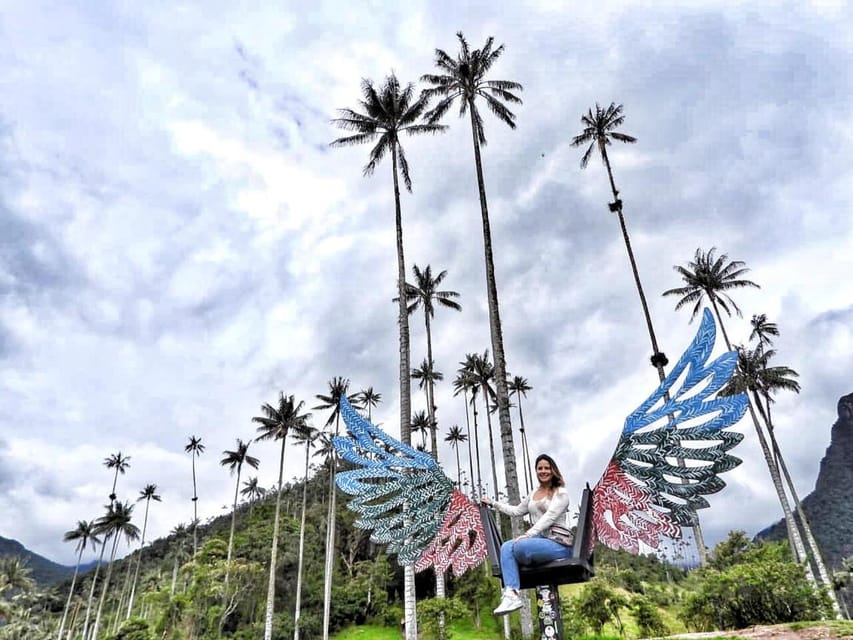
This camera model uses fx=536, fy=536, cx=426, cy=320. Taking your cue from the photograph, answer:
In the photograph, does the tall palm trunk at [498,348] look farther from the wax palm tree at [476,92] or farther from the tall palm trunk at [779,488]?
the tall palm trunk at [779,488]

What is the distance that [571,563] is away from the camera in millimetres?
4445

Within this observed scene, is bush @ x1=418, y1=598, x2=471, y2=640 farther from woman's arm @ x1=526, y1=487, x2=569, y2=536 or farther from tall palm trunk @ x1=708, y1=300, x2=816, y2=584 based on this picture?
woman's arm @ x1=526, y1=487, x2=569, y2=536

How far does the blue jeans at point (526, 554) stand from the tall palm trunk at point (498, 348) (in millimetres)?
6916

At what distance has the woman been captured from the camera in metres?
4.56

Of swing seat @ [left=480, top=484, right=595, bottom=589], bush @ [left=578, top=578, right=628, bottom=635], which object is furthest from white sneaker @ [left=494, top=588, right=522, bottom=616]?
bush @ [left=578, top=578, right=628, bottom=635]

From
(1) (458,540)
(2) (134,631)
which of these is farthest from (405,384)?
(2) (134,631)

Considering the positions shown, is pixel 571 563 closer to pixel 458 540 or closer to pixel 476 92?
pixel 458 540

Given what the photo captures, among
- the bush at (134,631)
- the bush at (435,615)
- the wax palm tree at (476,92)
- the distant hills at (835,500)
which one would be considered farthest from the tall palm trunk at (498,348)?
the distant hills at (835,500)

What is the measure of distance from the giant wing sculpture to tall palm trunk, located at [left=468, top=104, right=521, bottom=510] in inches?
242

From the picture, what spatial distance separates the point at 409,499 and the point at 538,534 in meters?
1.40

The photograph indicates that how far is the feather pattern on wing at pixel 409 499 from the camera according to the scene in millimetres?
5477

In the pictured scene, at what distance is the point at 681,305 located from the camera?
23.5 m

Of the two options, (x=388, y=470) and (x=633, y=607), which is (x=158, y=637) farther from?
(x=388, y=470)

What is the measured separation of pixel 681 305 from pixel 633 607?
1353 centimetres
